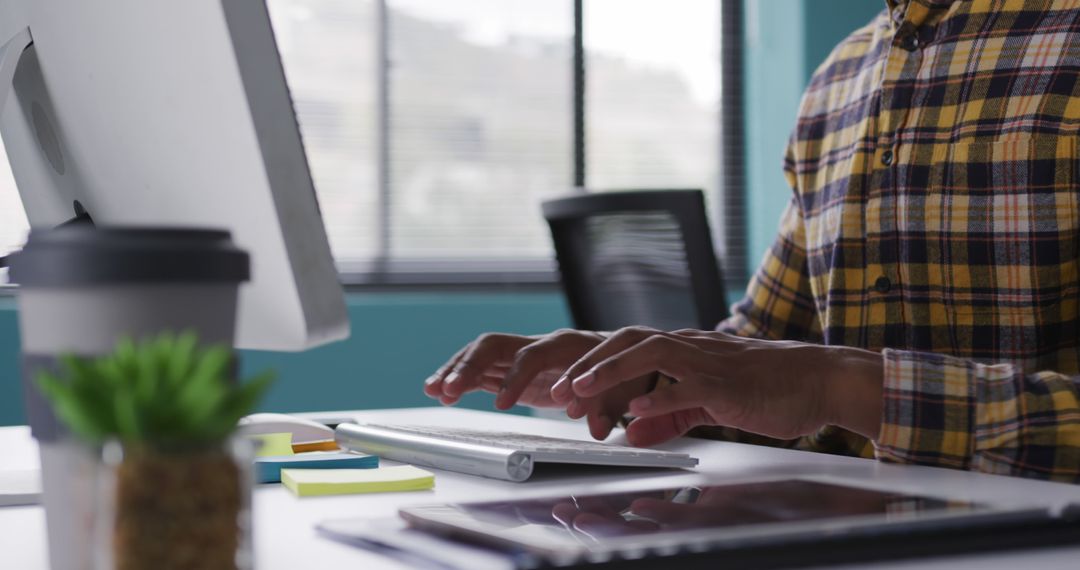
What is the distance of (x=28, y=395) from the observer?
43 cm

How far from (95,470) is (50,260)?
3.9 inches

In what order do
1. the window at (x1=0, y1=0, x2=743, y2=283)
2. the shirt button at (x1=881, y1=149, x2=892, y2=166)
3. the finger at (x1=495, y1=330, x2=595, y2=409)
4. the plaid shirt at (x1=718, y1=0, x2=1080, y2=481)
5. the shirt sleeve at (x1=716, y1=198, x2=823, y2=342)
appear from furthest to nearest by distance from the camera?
the window at (x1=0, y1=0, x2=743, y2=283), the shirt sleeve at (x1=716, y1=198, x2=823, y2=342), the shirt button at (x1=881, y1=149, x2=892, y2=166), the plaid shirt at (x1=718, y1=0, x2=1080, y2=481), the finger at (x1=495, y1=330, x2=595, y2=409)

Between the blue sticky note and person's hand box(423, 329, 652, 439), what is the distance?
0.20 metres

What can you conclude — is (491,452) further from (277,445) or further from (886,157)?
(886,157)

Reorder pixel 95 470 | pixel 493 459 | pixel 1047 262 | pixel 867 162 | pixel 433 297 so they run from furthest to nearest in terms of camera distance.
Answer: pixel 433 297
pixel 867 162
pixel 1047 262
pixel 493 459
pixel 95 470

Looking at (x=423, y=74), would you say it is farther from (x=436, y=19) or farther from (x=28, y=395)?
(x=28, y=395)

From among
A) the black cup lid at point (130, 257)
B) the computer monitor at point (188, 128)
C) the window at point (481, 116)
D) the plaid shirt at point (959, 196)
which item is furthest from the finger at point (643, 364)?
the window at point (481, 116)

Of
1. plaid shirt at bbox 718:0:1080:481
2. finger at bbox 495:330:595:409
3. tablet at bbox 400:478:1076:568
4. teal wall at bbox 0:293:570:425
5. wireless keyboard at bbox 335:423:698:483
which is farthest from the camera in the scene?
teal wall at bbox 0:293:570:425

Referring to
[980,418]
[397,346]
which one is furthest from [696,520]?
[397,346]

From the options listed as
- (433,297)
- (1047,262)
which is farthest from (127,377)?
(433,297)

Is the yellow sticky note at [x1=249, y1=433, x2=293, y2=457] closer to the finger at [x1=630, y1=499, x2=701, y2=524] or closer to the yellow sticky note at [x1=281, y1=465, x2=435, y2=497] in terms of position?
the yellow sticky note at [x1=281, y1=465, x2=435, y2=497]

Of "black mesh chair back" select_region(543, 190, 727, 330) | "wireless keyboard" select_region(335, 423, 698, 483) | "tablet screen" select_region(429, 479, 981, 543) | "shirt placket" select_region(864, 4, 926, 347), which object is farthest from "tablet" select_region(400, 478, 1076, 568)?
"black mesh chair back" select_region(543, 190, 727, 330)

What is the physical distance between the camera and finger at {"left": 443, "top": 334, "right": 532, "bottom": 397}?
1.04m

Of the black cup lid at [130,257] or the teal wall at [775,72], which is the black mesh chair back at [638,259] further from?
the black cup lid at [130,257]
